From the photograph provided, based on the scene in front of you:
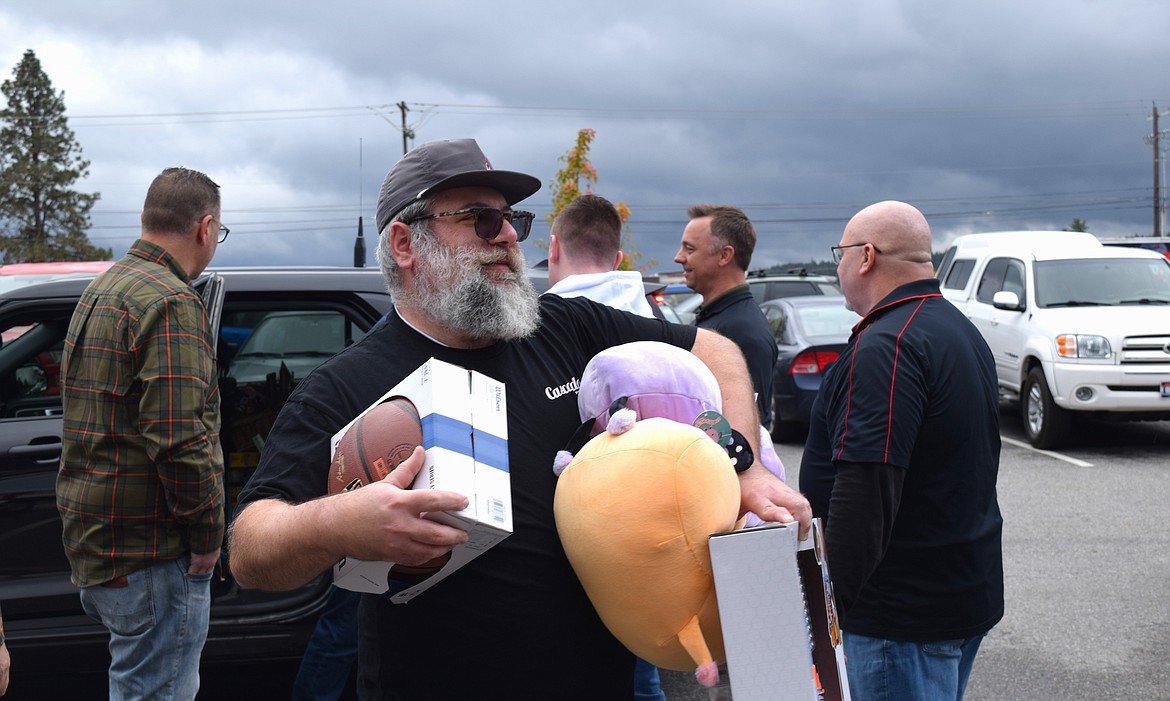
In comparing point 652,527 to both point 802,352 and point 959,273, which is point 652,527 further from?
point 959,273

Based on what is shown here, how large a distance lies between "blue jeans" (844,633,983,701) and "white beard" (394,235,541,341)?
1422 mm

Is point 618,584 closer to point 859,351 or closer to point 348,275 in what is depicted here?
point 859,351

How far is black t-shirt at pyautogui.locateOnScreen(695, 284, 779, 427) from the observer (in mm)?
4926

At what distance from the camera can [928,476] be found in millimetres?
2916

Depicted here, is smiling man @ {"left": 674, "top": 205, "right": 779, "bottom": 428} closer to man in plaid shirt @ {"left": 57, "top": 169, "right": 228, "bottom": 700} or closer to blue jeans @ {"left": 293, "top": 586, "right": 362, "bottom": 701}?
blue jeans @ {"left": 293, "top": 586, "right": 362, "bottom": 701}

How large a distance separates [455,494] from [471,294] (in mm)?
751

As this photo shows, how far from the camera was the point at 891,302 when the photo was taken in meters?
3.17

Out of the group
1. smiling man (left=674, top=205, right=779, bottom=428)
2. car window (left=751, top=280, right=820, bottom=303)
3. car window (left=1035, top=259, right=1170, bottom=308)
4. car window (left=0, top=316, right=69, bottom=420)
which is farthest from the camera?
car window (left=751, top=280, right=820, bottom=303)

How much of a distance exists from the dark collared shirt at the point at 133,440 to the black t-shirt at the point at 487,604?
1323 millimetres

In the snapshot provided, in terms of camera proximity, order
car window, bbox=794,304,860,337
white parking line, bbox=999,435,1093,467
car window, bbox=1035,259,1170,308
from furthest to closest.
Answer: car window, bbox=794,304,860,337 → car window, bbox=1035,259,1170,308 → white parking line, bbox=999,435,1093,467

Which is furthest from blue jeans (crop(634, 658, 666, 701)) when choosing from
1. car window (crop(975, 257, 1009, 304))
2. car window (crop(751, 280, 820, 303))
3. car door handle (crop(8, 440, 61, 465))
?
car window (crop(751, 280, 820, 303))

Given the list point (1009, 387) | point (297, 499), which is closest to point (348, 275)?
point (297, 499)

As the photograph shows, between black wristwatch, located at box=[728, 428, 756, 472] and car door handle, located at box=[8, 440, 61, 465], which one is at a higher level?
black wristwatch, located at box=[728, 428, 756, 472]

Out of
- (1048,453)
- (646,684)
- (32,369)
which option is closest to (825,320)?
(1048,453)
